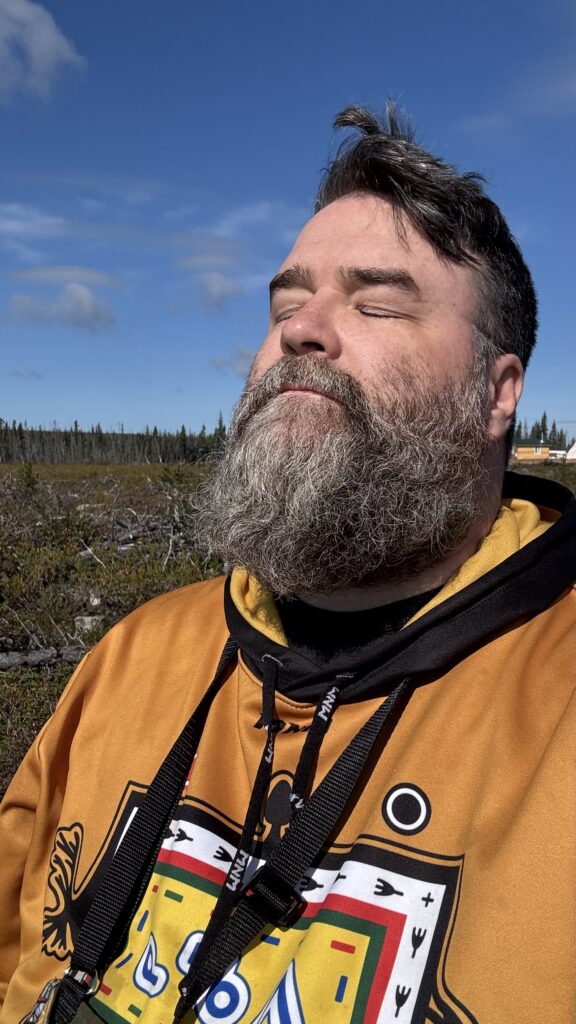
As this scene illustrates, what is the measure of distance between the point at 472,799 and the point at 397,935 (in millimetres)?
277

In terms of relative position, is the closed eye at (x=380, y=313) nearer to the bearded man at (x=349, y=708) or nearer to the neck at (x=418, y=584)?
the bearded man at (x=349, y=708)

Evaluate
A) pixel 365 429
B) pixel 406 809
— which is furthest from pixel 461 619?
pixel 365 429

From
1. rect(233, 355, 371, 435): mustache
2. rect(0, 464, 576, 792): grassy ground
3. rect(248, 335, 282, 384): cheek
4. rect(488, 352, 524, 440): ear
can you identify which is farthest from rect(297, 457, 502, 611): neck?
rect(0, 464, 576, 792): grassy ground

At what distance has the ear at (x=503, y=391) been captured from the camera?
2.06m

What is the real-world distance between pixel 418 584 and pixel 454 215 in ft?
3.63

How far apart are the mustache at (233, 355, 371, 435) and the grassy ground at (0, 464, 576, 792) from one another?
3.74 meters

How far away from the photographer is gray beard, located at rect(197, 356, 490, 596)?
1804 mm

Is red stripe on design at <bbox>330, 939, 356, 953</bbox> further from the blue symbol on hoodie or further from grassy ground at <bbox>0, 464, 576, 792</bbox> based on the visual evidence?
grassy ground at <bbox>0, 464, 576, 792</bbox>

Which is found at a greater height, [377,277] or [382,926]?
[377,277]

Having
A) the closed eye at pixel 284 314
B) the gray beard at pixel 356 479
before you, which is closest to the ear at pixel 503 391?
the gray beard at pixel 356 479

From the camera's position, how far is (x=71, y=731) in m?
2.04

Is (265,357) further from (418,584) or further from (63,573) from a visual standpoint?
(63,573)

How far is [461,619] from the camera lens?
1521 millimetres

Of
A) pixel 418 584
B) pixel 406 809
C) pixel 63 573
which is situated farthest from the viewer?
pixel 63 573
